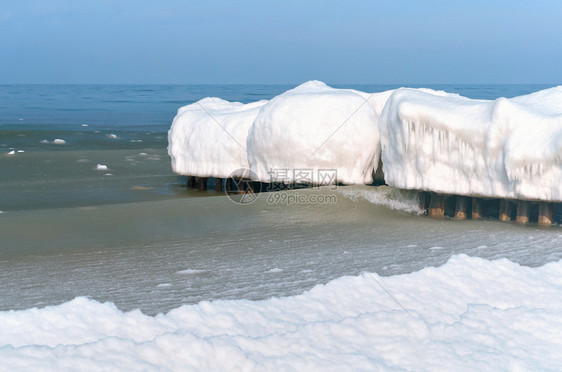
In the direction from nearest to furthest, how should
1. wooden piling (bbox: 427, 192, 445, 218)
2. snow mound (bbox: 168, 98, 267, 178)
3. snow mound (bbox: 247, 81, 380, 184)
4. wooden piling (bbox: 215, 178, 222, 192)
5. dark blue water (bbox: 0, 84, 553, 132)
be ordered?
1. wooden piling (bbox: 427, 192, 445, 218)
2. snow mound (bbox: 247, 81, 380, 184)
3. snow mound (bbox: 168, 98, 267, 178)
4. wooden piling (bbox: 215, 178, 222, 192)
5. dark blue water (bbox: 0, 84, 553, 132)

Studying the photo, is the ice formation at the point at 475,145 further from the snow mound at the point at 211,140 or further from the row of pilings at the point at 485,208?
the snow mound at the point at 211,140

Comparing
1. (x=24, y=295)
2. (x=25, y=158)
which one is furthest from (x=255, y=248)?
(x=25, y=158)

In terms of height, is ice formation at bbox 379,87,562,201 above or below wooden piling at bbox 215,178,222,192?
above

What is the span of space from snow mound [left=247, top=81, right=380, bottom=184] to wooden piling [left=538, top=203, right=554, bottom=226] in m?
2.37

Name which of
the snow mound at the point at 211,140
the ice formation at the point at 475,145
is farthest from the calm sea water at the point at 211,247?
the snow mound at the point at 211,140

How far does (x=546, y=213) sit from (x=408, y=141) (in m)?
1.79

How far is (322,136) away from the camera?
27.5 feet

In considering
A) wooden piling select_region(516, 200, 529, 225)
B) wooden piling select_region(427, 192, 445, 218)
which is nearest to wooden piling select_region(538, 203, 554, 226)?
wooden piling select_region(516, 200, 529, 225)

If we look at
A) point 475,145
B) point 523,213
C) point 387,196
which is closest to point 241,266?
point 475,145

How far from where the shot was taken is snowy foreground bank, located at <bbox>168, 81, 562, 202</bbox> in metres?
6.62

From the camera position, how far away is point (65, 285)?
4902 mm

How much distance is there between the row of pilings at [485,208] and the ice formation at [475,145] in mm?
417

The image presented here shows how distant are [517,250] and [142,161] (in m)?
10.6

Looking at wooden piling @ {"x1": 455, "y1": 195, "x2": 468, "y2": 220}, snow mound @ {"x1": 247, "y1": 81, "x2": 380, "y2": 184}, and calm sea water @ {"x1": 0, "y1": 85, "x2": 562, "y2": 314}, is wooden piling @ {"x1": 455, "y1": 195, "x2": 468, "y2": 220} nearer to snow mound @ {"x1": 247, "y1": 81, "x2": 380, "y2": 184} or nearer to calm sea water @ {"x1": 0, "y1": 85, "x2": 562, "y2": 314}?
calm sea water @ {"x1": 0, "y1": 85, "x2": 562, "y2": 314}
